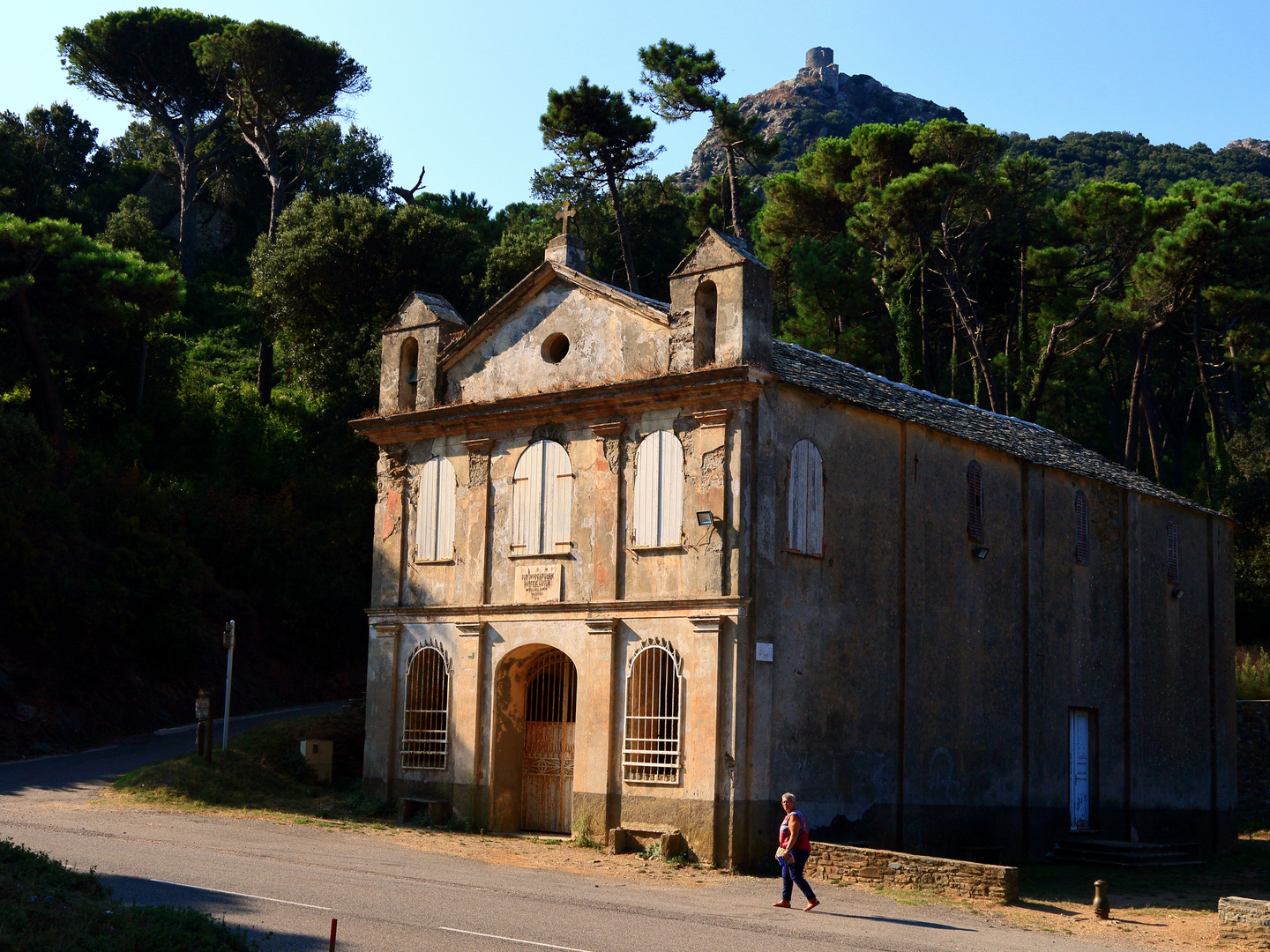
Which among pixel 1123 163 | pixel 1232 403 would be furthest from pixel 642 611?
pixel 1123 163

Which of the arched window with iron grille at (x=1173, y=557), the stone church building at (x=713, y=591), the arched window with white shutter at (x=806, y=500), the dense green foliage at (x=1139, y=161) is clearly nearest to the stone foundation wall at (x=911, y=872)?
the stone church building at (x=713, y=591)

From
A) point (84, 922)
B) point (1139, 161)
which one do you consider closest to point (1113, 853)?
point (84, 922)

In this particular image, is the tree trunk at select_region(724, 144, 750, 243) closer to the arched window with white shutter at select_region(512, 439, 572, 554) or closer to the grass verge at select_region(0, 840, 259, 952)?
the arched window with white shutter at select_region(512, 439, 572, 554)

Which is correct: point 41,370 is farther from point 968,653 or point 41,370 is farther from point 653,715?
point 968,653

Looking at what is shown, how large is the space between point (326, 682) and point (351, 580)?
359 cm

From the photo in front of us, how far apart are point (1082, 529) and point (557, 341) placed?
39.8ft

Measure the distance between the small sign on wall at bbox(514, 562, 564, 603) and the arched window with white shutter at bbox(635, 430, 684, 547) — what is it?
1697mm

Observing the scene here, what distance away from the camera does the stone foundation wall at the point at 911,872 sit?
16.3 metres

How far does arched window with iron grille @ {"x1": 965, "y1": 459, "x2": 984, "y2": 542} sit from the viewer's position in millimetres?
23422

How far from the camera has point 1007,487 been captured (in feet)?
81.0

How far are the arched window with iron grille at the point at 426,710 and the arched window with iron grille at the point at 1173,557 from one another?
1707cm

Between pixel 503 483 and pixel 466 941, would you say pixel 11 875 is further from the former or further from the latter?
pixel 503 483

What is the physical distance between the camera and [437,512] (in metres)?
22.9

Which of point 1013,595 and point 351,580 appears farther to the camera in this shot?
point 351,580
